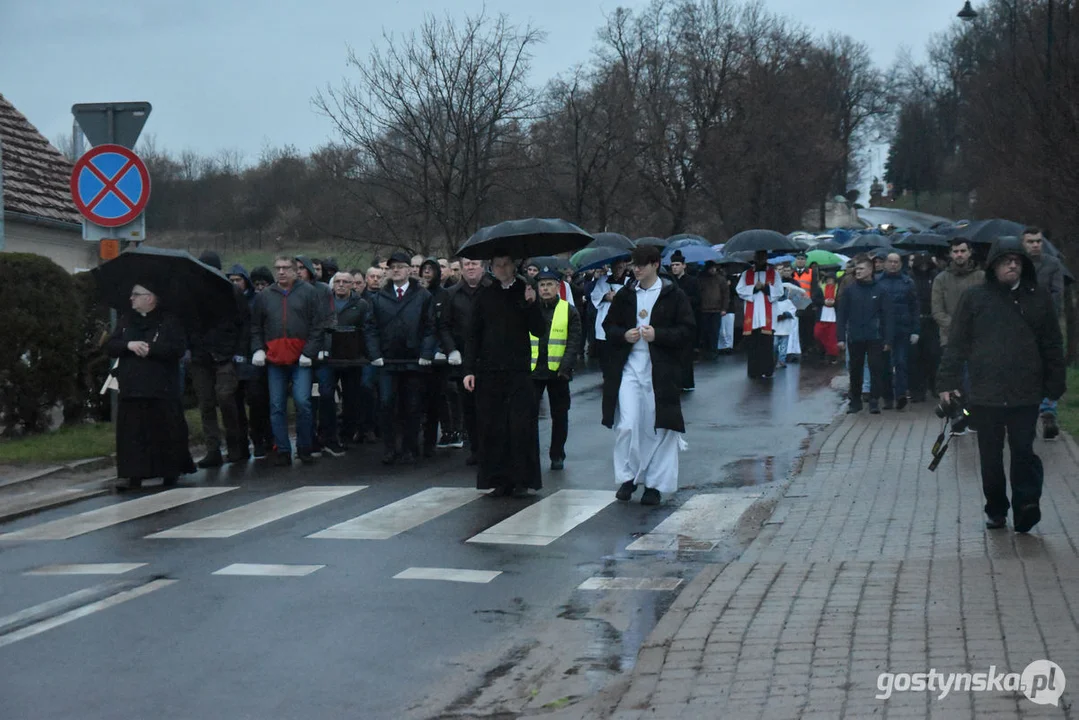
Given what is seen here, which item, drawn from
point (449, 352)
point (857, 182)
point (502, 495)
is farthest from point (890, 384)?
point (857, 182)

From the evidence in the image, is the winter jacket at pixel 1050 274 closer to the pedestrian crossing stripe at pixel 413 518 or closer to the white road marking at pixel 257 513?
the pedestrian crossing stripe at pixel 413 518

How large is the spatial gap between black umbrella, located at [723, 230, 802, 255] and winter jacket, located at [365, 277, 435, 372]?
1049 cm

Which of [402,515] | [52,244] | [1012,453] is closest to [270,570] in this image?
[402,515]

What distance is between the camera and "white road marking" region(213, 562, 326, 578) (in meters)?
8.52

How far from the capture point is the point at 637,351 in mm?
11352

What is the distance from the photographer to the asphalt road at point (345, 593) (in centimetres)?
610

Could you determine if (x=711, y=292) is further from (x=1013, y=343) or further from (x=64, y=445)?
(x=1013, y=343)

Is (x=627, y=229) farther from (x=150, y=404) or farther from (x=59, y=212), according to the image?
(x=150, y=404)

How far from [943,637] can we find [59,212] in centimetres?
1805

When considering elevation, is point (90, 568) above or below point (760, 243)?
below

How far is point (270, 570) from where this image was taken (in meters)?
8.64

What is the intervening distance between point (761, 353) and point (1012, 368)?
529 inches

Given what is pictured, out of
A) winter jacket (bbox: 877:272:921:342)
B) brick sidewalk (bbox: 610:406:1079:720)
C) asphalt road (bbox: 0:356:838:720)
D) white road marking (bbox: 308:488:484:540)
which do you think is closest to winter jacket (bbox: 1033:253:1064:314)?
winter jacket (bbox: 877:272:921:342)

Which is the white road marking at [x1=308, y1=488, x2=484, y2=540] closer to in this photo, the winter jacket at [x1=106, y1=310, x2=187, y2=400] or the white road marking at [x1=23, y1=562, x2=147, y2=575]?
the white road marking at [x1=23, y1=562, x2=147, y2=575]
